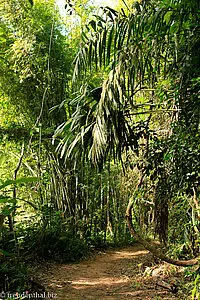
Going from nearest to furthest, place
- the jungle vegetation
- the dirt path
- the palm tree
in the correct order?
the palm tree < the jungle vegetation < the dirt path

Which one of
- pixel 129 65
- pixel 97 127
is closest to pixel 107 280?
pixel 97 127

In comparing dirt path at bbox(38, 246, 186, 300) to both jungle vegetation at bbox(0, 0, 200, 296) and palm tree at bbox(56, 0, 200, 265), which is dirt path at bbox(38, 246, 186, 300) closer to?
jungle vegetation at bbox(0, 0, 200, 296)

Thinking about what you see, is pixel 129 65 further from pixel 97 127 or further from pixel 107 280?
pixel 107 280

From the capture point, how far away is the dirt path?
371 centimetres

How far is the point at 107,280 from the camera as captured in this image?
172 inches

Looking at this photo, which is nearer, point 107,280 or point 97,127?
point 97,127

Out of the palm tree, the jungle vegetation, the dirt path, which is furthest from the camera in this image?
the dirt path

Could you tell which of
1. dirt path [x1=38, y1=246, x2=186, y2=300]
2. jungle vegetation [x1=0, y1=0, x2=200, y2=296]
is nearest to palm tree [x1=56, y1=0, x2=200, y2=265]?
jungle vegetation [x1=0, y1=0, x2=200, y2=296]

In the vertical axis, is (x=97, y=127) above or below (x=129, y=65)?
below

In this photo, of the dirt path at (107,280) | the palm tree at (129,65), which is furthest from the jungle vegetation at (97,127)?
the dirt path at (107,280)

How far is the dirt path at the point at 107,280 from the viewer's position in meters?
3.71

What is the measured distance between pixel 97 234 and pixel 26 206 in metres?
1.36

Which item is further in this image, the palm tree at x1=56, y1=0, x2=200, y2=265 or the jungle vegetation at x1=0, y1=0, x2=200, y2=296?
the jungle vegetation at x1=0, y1=0, x2=200, y2=296

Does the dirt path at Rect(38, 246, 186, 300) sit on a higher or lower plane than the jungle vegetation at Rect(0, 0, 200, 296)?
lower
